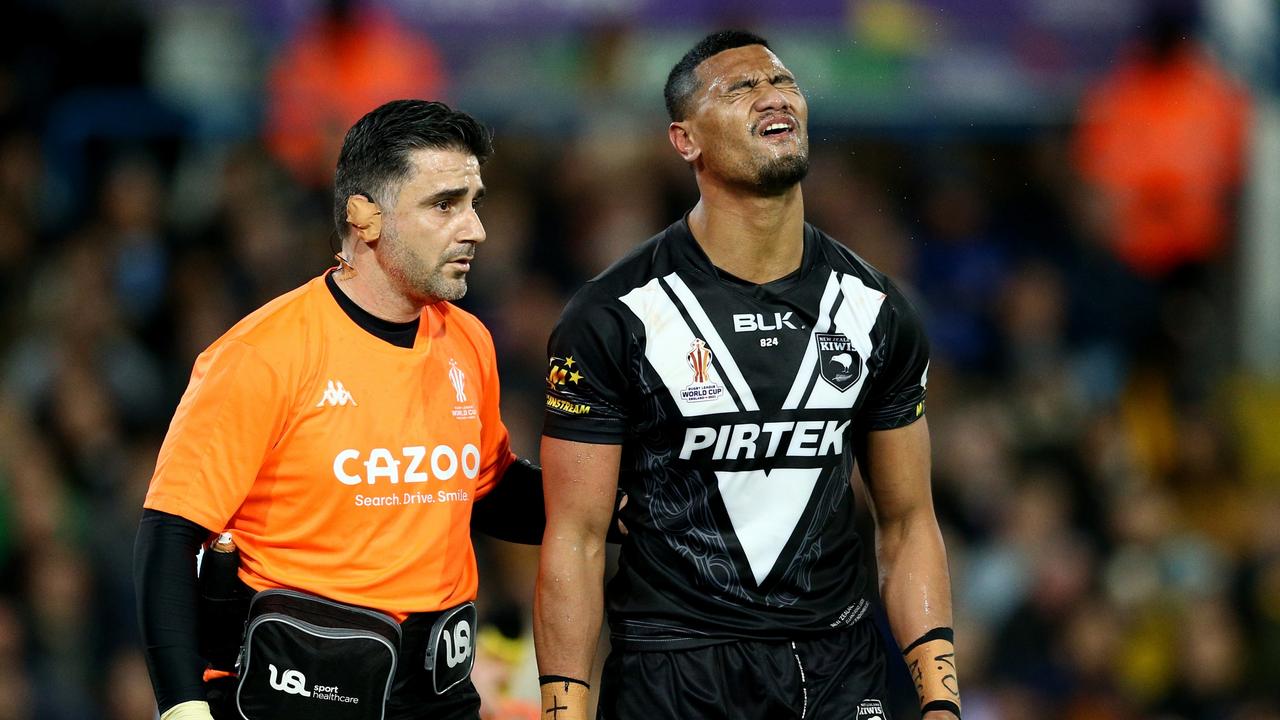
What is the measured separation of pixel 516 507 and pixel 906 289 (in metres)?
4.88

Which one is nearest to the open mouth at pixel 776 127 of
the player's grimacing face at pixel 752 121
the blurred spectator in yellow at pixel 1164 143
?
the player's grimacing face at pixel 752 121

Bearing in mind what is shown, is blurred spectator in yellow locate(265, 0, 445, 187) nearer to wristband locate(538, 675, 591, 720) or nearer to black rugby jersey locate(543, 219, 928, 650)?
black rugby jersey locate(543, 219, 928, 650)

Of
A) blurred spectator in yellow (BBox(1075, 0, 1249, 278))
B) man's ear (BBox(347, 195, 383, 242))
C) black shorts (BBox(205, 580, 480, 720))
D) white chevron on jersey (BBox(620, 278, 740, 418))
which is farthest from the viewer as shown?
blurred spectator in yellow (BBox(1075, 0, 1249, 278))

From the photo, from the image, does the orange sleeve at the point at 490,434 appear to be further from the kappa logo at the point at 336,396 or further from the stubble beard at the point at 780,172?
the stubble beard at the point at 780,172

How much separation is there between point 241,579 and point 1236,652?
5885 mm

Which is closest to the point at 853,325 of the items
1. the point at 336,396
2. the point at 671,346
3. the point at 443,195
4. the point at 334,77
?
the point at 671,346

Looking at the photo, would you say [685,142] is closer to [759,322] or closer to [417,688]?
[759,322]

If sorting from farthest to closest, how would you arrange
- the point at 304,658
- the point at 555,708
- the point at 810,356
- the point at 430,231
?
the point at 810,356 → the point at 555,708 → the point at 430,231 → the point at 304,658

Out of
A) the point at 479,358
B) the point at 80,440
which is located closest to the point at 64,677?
the point at 80,440

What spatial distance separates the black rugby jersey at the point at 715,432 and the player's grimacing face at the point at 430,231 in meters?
0.35

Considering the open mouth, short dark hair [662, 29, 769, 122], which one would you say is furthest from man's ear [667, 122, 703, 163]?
the open mouth

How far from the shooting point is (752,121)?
4.56m

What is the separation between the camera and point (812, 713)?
448 centimetres

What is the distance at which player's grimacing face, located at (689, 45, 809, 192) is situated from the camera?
4.56m
